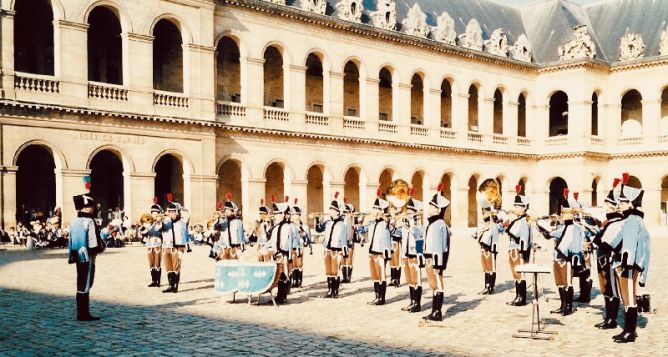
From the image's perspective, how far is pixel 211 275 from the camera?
19078mm

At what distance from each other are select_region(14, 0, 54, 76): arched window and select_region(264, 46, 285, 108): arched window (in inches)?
432

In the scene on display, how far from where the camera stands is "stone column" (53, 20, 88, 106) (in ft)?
88.6

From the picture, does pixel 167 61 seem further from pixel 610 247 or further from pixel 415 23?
pixel 610 247

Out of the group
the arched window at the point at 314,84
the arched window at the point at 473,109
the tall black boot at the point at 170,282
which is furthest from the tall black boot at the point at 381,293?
the arched window at the point at 473,109

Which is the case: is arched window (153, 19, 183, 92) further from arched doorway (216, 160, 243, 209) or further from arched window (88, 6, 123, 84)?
arched doorway (216, 160, 243, 209)

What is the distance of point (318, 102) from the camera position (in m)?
39.5

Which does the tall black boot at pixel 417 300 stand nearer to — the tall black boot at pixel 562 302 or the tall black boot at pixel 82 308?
the tall black boot at pixel 562 302

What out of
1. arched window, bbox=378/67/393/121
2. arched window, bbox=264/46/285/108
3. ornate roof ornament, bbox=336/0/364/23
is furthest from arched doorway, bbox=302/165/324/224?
ornate roof ornament, bbox=336/0/364/23

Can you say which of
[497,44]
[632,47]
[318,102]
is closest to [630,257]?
[318,102]

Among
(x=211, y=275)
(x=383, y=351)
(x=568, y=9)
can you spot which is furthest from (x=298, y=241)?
(x=568, y=9)

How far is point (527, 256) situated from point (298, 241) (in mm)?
4954

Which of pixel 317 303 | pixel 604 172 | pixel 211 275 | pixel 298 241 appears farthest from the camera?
pixel 604 172

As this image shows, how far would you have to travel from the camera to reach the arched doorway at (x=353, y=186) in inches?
1629

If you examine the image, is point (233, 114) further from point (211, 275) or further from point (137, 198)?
point (211, 275)
